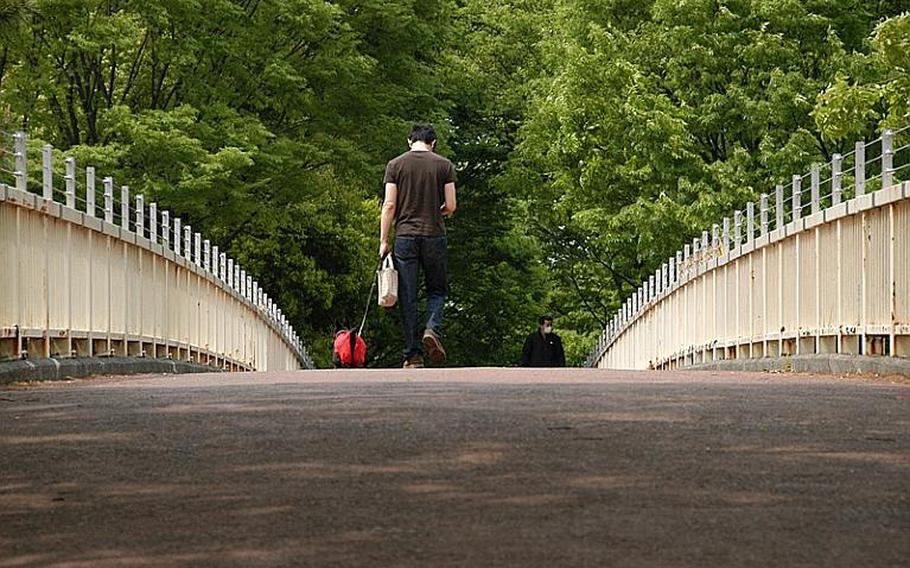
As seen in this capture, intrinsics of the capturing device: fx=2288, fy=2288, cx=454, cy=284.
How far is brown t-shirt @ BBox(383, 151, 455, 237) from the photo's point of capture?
19.6 m

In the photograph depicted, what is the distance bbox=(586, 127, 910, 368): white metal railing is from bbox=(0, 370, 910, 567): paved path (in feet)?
20.1

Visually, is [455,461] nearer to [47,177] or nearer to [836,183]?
[47,177]

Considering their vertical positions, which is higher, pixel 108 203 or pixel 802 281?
pixel 108 203

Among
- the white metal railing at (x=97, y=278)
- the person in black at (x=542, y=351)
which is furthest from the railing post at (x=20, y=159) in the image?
the person in black at (x=542, y=351)

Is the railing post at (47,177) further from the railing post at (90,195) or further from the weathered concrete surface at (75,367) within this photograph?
the railing post at (90,195)

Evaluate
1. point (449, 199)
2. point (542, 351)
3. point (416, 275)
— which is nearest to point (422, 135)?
point (449, 199)

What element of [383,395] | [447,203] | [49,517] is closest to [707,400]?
[383,395]

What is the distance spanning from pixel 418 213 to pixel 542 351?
13.8m

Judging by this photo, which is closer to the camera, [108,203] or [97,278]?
[97,278]

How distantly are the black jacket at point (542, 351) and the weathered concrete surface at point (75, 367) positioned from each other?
8.62m

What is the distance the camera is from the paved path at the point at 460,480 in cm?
665

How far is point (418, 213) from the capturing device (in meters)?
19.7

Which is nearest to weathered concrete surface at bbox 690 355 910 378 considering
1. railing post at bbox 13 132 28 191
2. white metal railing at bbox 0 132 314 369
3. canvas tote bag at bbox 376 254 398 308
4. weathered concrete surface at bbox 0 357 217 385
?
canvas tote bag at bbox 376 254 398 308

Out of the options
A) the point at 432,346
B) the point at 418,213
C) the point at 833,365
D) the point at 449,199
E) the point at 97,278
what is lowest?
the point at 833,365
